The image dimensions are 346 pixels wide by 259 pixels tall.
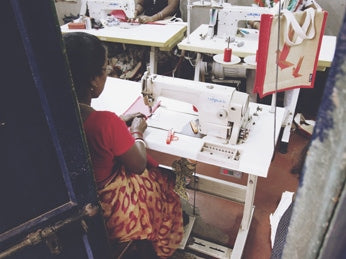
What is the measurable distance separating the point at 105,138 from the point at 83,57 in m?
0.35

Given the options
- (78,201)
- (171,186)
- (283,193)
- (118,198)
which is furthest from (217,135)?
(283,193)

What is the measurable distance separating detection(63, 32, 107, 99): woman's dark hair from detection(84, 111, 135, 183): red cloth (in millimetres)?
151

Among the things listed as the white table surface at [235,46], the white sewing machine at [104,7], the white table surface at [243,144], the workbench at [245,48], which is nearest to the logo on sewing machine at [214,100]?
the white table surface at [243,144]

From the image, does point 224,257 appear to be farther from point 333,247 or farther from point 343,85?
point 343,85

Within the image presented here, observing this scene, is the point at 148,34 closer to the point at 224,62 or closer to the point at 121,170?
the point at 224,62

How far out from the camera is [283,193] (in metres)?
2.55

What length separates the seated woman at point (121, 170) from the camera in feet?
4.35

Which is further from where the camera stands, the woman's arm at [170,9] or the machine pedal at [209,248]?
the woman's arm at [170,9]

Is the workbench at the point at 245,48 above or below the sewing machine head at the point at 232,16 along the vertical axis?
below

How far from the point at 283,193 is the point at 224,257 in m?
0.85

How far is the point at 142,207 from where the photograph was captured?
1.57m

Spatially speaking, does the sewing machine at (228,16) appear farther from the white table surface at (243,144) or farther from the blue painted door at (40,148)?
the blue painted door at (40,148)

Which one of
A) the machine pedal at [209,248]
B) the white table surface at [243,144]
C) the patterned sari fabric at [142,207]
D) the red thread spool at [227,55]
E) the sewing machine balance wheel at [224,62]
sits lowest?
the machine pedal at [209,248]

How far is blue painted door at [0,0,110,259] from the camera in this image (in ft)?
2.68
